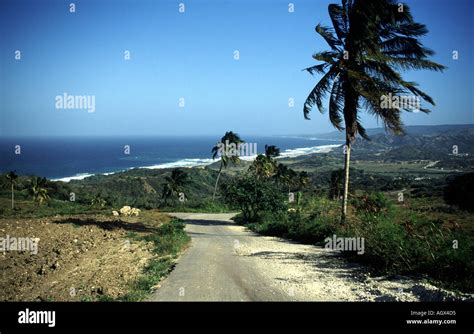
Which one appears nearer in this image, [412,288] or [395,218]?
[412,288]

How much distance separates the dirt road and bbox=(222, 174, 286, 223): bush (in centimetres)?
1081

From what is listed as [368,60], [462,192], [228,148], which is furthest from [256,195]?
[462,192]

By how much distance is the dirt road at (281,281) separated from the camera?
24.3 ft

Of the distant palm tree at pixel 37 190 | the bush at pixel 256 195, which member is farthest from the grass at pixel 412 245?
the distant palm tree at pixel 37 190

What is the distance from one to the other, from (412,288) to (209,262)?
5.95 metres

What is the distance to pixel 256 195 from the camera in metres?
23.9

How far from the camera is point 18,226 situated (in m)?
17.5

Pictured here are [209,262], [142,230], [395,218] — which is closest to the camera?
[209,262]

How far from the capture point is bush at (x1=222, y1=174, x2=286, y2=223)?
927 inches

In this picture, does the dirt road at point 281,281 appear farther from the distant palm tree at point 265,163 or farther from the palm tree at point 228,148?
the palm tree at point 228,148

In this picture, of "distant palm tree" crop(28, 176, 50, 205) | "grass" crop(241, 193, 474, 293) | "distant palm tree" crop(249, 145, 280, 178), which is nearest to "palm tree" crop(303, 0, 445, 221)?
"grass" crop(241, 193, 474, 293)
